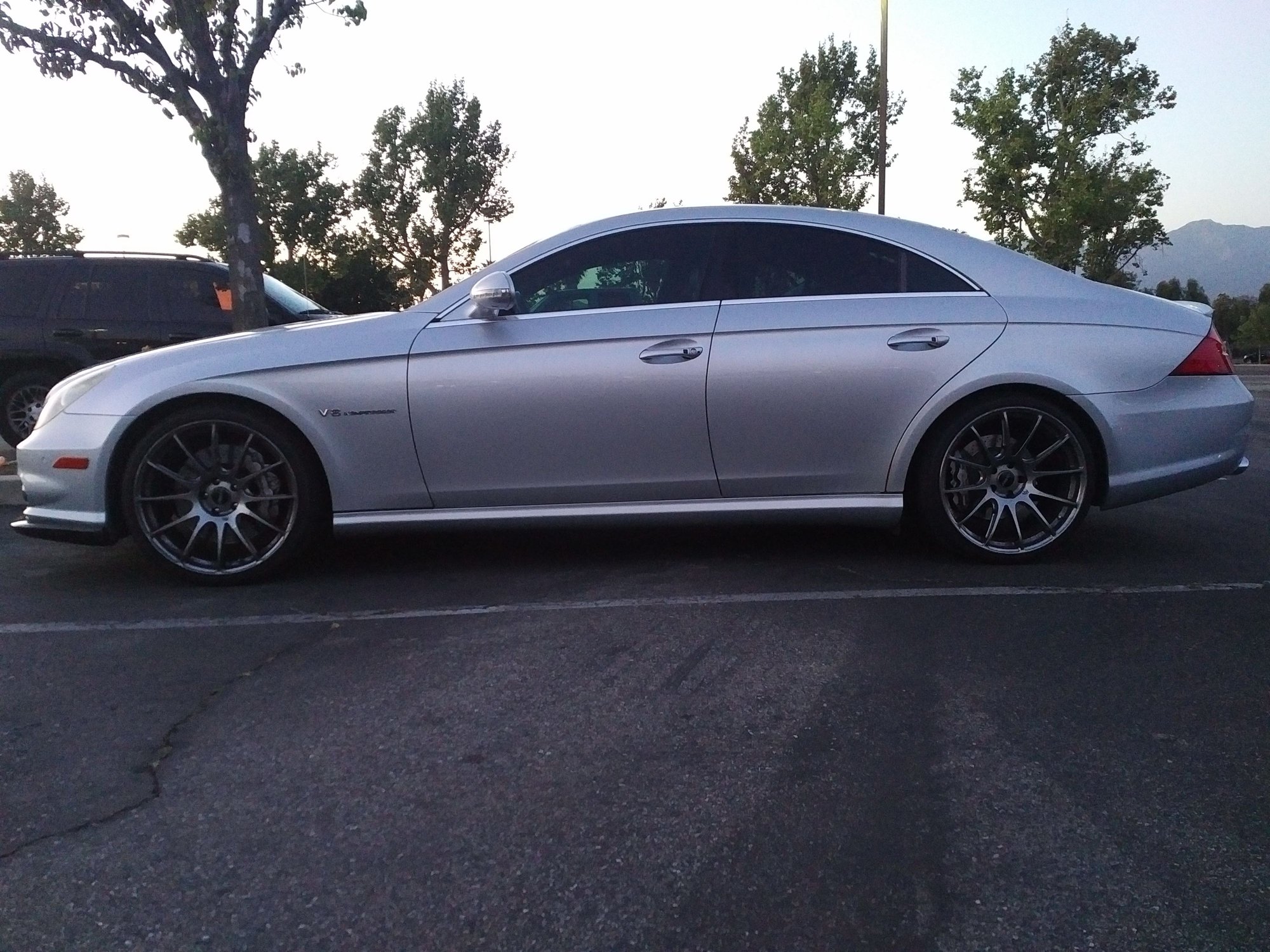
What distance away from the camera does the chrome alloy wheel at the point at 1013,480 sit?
4762 millimetres

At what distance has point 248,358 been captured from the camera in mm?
4691

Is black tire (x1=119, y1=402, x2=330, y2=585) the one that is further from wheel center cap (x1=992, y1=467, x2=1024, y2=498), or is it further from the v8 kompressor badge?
wheel center cap (x1=992, y1=467, x2=1024, y2=498)

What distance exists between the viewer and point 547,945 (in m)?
2.03

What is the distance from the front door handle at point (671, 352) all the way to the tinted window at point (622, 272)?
9.2 inches

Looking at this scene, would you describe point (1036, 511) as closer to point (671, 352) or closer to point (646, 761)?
point (671, 352)

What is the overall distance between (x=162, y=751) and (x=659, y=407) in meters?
2.34

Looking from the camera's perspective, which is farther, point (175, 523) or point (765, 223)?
point (765, 223)

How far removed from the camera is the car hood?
4656 millimetres

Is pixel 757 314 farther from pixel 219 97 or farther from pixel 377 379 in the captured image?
pixel 219 97

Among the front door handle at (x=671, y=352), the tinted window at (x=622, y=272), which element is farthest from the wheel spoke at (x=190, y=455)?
the front door handle at (x=671, y=352)

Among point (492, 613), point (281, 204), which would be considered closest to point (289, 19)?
point (492, 613)

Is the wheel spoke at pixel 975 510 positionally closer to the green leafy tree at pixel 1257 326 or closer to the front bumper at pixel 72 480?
the front bumper at pixel 72 480

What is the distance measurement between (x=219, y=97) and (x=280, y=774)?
1062 centimetres

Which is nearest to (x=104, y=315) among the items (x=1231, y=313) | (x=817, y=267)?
(x=817, y=267)
